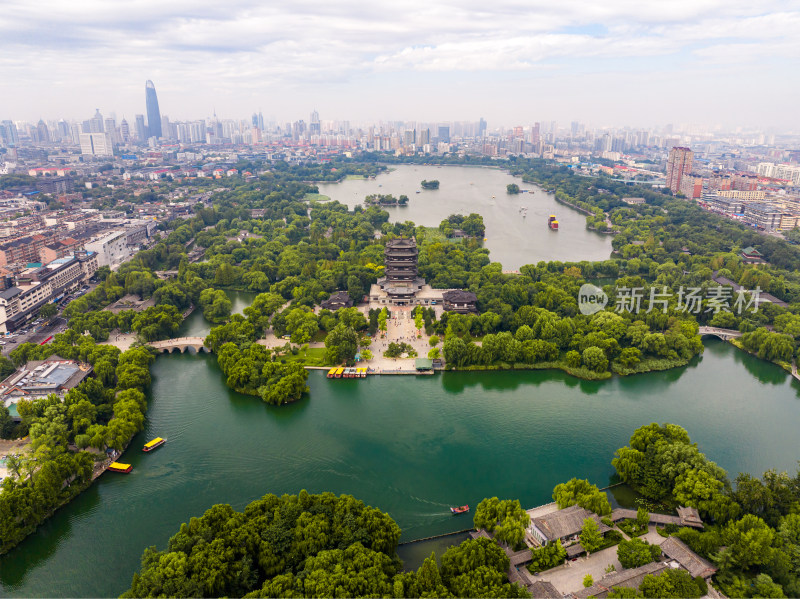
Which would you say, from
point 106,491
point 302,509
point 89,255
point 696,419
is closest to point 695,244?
point 696,419

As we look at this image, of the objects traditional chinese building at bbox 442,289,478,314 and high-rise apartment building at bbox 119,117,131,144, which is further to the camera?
high-rise apartment building at bbox 119,117,131,144

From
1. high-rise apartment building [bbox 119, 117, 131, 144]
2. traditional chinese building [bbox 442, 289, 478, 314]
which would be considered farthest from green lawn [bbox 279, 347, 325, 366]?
high-rise apartment building [bbox 119, 117, 131, 144]

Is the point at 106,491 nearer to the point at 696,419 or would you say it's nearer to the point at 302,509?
the point at 302,509

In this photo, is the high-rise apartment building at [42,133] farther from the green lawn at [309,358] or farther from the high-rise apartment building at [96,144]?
the green lawn at [309,358]

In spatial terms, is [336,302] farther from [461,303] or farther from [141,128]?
[141,128]

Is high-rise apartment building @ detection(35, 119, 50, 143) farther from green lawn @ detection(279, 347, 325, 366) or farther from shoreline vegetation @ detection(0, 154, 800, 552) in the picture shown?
green lawn @ detection(279, 347, 325, 366)
